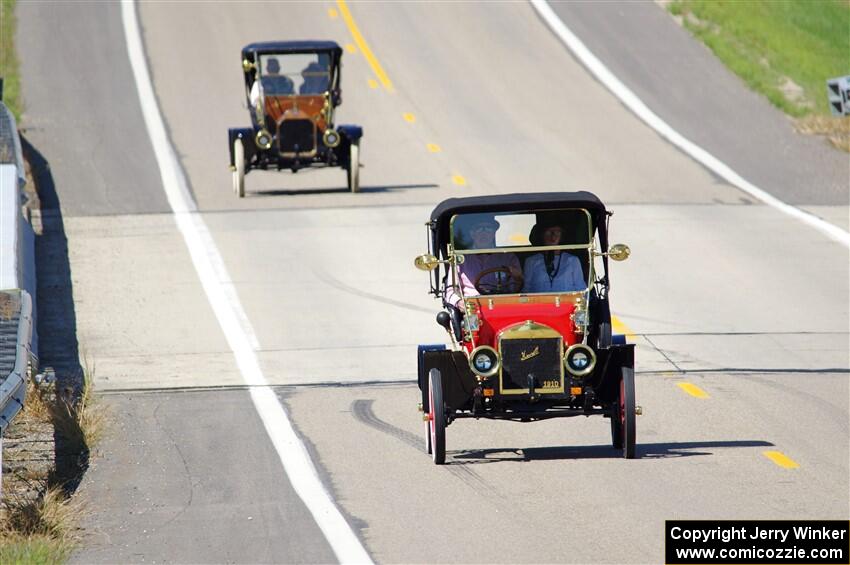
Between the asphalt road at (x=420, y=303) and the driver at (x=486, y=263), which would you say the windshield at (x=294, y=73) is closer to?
the asphalt road at (x=420, y=303)

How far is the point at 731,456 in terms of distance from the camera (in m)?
12.6

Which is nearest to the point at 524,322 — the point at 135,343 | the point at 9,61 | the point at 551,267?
the point at 551,267

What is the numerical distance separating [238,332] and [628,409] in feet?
24.0

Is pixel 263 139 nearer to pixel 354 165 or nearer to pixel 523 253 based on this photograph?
pixel 354 165

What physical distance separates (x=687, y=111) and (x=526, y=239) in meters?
21.5

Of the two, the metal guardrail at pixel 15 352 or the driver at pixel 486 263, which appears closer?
the metal guardrail at pixel 15 352

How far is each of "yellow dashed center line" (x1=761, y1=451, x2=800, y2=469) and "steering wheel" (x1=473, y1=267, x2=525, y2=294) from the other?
240 centimetres

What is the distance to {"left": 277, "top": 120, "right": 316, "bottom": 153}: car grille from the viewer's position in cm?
2627

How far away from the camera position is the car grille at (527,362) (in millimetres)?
12219

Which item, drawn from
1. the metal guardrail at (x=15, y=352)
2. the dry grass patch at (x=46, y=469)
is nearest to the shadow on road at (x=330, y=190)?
the metal guardrail at (x=15, y=352)

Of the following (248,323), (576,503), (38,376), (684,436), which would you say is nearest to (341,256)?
(248,323)

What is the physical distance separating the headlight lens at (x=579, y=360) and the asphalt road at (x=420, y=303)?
74 cm

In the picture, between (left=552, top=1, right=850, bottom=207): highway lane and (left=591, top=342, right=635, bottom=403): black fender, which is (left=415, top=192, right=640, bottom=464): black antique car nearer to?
(left=591, top=342, right=635, bottom=403): black fender

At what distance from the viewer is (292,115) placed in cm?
2633
